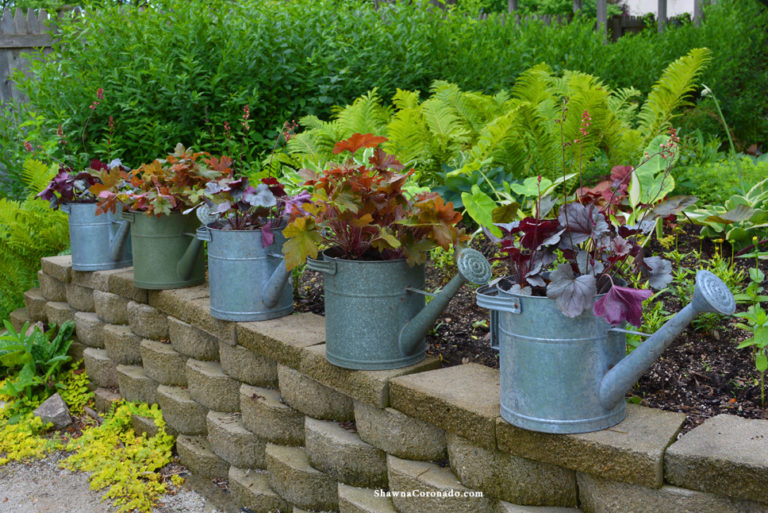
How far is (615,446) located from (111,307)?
296 centimetres

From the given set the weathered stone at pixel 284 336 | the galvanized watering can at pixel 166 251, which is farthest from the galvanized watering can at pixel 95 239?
the weathered stone at pixel 284 336

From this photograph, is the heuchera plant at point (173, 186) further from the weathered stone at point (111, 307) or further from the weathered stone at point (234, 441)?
the weathered stone at point (234, 441)

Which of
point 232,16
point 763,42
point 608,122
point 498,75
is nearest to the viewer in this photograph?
point 608,122

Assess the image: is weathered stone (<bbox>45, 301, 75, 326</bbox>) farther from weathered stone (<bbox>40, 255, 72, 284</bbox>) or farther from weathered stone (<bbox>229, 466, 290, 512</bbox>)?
weathered stone (<bbox>229, 466, 290, 512</bbox>)

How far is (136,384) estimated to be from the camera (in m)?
3.62

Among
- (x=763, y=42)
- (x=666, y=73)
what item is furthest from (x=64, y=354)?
(x=763, y=42)

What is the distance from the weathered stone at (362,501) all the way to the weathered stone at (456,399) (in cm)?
33

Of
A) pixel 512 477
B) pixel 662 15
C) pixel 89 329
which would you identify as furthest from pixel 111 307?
pixel 662 15

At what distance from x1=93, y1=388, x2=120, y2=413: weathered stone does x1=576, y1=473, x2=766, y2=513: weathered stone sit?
9.10 ft

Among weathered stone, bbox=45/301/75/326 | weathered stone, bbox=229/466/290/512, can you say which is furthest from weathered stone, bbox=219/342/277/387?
weathered stone, bbox=45/301/75/326

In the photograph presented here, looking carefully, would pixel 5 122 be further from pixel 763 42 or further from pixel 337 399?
pixel 763 42

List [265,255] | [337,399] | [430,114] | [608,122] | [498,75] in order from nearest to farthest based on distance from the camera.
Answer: [337,399] < [265,255] < [608,122] < [430,114] < [498,75]

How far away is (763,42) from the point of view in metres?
6.37

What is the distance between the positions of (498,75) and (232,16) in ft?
5.96
